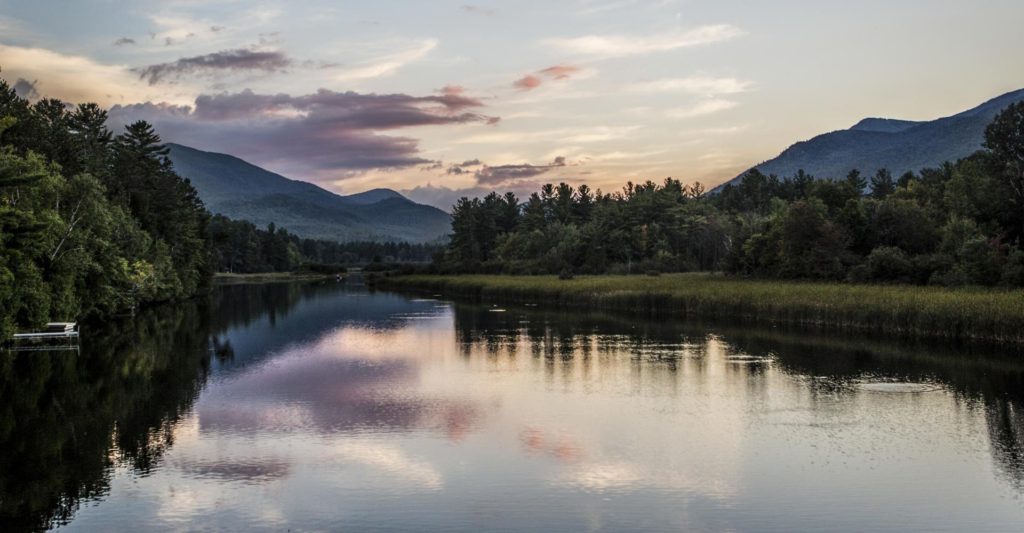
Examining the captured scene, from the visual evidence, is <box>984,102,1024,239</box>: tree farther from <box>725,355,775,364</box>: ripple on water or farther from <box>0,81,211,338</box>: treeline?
<box>0,81,211,338</box>: treeline

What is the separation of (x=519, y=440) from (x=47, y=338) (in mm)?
32945

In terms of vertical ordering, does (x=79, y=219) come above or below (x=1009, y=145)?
below

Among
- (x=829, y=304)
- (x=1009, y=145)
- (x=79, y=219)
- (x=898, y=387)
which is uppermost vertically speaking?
(x=1009, y=145)

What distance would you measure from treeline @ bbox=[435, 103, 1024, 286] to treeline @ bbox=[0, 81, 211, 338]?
54.0 meters

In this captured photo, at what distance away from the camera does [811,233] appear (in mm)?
72938

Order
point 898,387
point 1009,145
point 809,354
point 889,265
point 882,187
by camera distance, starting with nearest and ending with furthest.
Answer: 1. point 898,387
2. point 809,354
3. point 889,265
4. point 1009,145
5. point 882,187

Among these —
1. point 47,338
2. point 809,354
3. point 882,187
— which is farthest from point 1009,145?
point 882,187

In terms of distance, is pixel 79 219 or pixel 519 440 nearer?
pixel 519 440

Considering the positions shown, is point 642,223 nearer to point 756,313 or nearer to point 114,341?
point 756,313

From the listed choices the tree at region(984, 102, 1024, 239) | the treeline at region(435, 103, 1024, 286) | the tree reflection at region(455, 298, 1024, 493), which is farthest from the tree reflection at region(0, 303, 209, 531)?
the tree at region(984, 102, 1024, 239)

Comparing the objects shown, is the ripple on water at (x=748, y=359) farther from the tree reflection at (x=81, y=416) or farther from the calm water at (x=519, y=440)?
the tree reflection at (x=81, y=416)

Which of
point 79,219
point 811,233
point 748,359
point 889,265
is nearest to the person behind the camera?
point 748,359

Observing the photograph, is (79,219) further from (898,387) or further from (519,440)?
(898,387)

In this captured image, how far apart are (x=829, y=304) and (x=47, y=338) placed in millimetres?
45798
